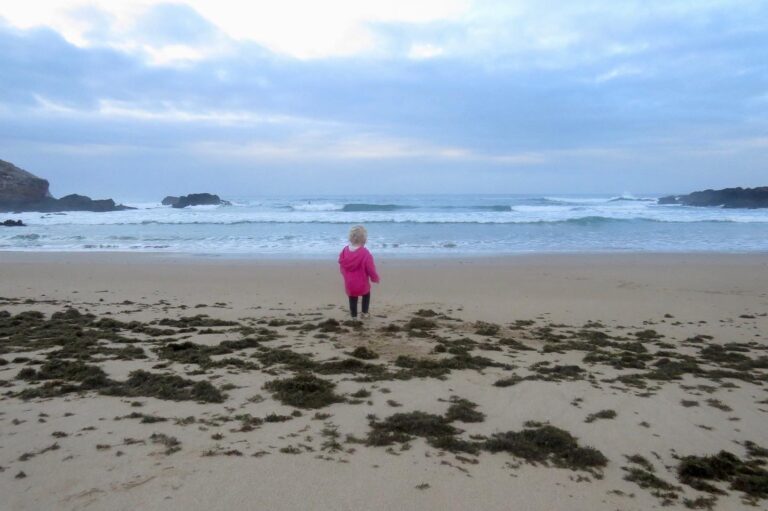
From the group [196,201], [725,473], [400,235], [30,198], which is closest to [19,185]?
[30,198]

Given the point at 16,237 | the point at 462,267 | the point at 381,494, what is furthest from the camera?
the point at 16,237

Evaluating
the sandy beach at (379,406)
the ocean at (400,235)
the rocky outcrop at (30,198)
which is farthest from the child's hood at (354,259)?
the rocky outcrop at (30,198)

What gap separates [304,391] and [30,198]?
5492 cm

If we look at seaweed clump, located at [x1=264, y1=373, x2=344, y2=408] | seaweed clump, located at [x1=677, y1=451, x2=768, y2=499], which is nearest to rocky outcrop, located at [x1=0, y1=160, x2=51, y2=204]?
seaweed clump, located at [x1=264, y1=373, x2=344, y2=408]

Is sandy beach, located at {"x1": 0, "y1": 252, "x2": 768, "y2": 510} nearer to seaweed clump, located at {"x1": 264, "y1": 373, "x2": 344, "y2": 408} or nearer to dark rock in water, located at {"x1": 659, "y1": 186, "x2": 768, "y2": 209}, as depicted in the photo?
seaweed clump, located at {"x1": 264, "y1": 373, "x2": 344, "y2": 408}

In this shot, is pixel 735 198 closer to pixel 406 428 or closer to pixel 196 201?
pixel 196 201

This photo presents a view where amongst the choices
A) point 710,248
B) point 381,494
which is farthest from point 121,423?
point 710,248

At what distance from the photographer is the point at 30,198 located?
47875 millimetres

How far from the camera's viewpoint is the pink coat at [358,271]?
767 centimetres

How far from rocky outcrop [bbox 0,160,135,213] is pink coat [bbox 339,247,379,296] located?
47.5 m

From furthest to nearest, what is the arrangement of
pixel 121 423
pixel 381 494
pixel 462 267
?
pixel 462 267
pixel 121 423
pixel 381 494

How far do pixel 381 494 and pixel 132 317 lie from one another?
618cm

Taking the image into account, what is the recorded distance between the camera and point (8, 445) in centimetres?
324

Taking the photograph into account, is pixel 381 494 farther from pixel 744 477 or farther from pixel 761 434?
pixel 761 434
